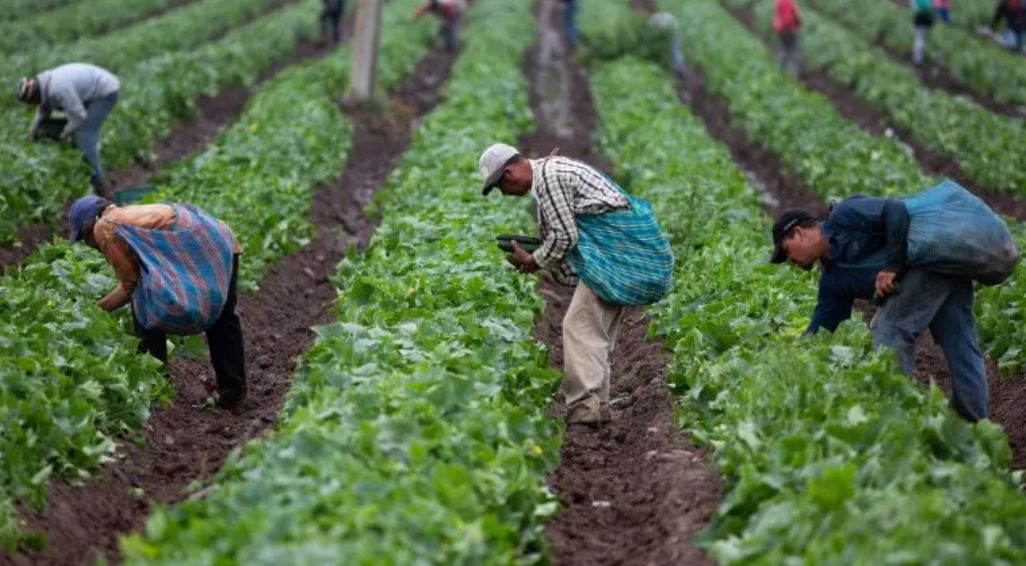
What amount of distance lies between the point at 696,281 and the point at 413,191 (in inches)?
165

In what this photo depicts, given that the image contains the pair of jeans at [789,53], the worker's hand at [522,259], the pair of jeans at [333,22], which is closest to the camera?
the worker's hand at [522,259]

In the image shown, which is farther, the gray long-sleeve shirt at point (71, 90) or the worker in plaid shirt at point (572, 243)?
the gray long-sleeve shirt at point (71, 90)

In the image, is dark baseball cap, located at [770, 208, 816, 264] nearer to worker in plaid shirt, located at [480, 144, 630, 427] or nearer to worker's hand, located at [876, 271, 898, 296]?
worker's hand, located at [876, 271, 898, 296]

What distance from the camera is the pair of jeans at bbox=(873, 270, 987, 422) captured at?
263 inches

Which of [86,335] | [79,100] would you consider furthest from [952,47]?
[86,335]

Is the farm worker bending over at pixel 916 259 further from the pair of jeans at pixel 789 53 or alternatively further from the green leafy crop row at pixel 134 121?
the pair of jeans at pixel 789 53

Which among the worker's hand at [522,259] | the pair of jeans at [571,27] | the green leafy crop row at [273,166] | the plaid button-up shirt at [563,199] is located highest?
Answer: the plaid button-up shirt at [563,199]

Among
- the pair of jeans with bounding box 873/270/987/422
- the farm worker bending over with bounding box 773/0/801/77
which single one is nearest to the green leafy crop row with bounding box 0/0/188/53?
the farm worker bending over with bounding box 773/0/801/77

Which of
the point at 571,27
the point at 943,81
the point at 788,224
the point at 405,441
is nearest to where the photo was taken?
the point at 405,441

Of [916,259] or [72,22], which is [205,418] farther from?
[72,22]

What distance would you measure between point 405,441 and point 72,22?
23.7m

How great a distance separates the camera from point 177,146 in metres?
16.5

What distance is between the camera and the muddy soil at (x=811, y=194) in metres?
8.12

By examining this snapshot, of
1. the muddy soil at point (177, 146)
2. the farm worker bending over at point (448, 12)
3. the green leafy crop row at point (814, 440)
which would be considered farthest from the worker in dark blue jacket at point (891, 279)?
the farm worker bending over at point (448, 12)
